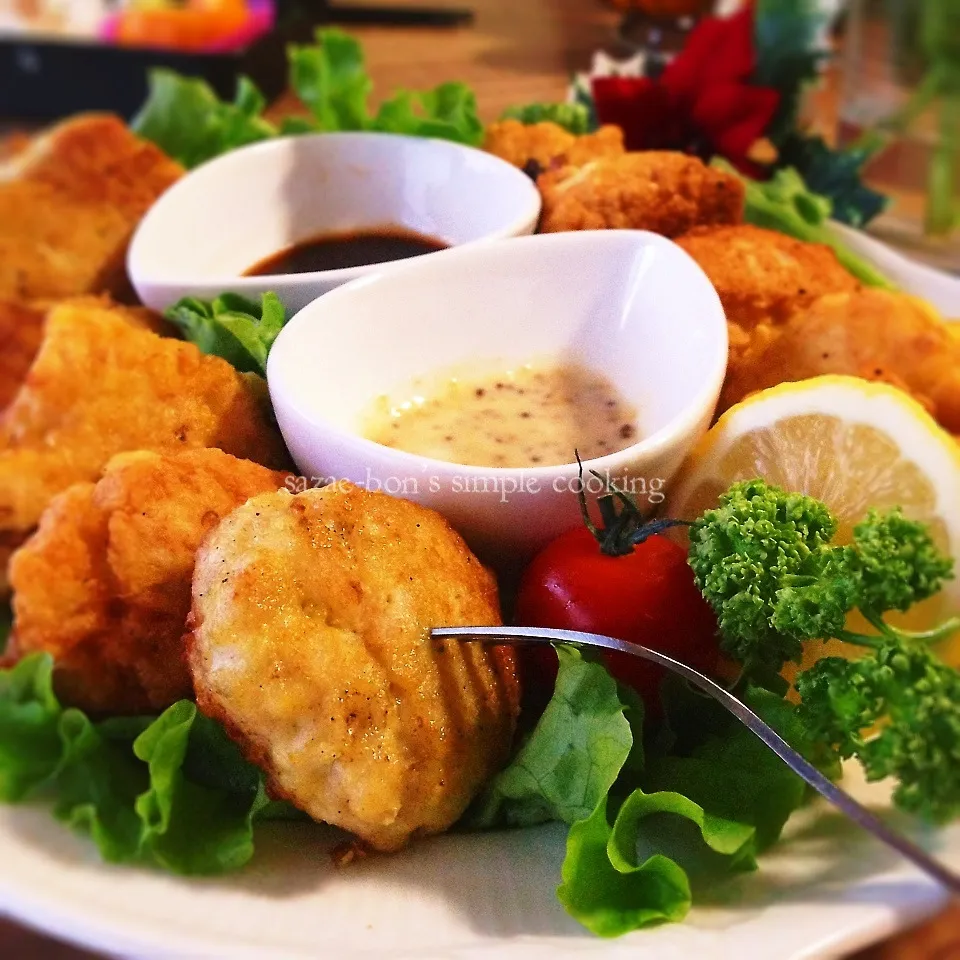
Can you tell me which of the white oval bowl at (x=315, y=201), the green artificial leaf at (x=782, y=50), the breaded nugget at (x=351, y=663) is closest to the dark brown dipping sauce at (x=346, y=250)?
the white oval bowl at (x=315, y=201)

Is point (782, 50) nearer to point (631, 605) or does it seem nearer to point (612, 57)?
point (612, 57)

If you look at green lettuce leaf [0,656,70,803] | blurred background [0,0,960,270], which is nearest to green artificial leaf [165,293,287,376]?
green lettuce leaf [0,656,70,803]

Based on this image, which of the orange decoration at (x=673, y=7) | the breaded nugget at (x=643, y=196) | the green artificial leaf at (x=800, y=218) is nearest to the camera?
the breaded nugget at (x=643, y=196)

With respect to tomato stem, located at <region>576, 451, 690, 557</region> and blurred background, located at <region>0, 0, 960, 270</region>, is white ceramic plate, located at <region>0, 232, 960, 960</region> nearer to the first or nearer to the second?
tomato stem, located at <region>576, 451, 690, 557</region>

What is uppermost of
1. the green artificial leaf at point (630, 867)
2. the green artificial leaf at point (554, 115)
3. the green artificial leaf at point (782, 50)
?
the green artificial leaf at point (782, 50)

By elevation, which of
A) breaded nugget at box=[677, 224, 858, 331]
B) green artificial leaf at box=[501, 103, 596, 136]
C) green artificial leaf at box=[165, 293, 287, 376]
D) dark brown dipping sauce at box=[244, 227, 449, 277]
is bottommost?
dark brown dipping sauce at box=[244, 227, 449, 277]

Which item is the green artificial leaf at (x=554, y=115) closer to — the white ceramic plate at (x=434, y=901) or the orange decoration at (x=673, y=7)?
the orange decoration at (x=673, y=7)

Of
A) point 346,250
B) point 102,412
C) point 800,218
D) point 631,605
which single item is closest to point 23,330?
point 102,412
